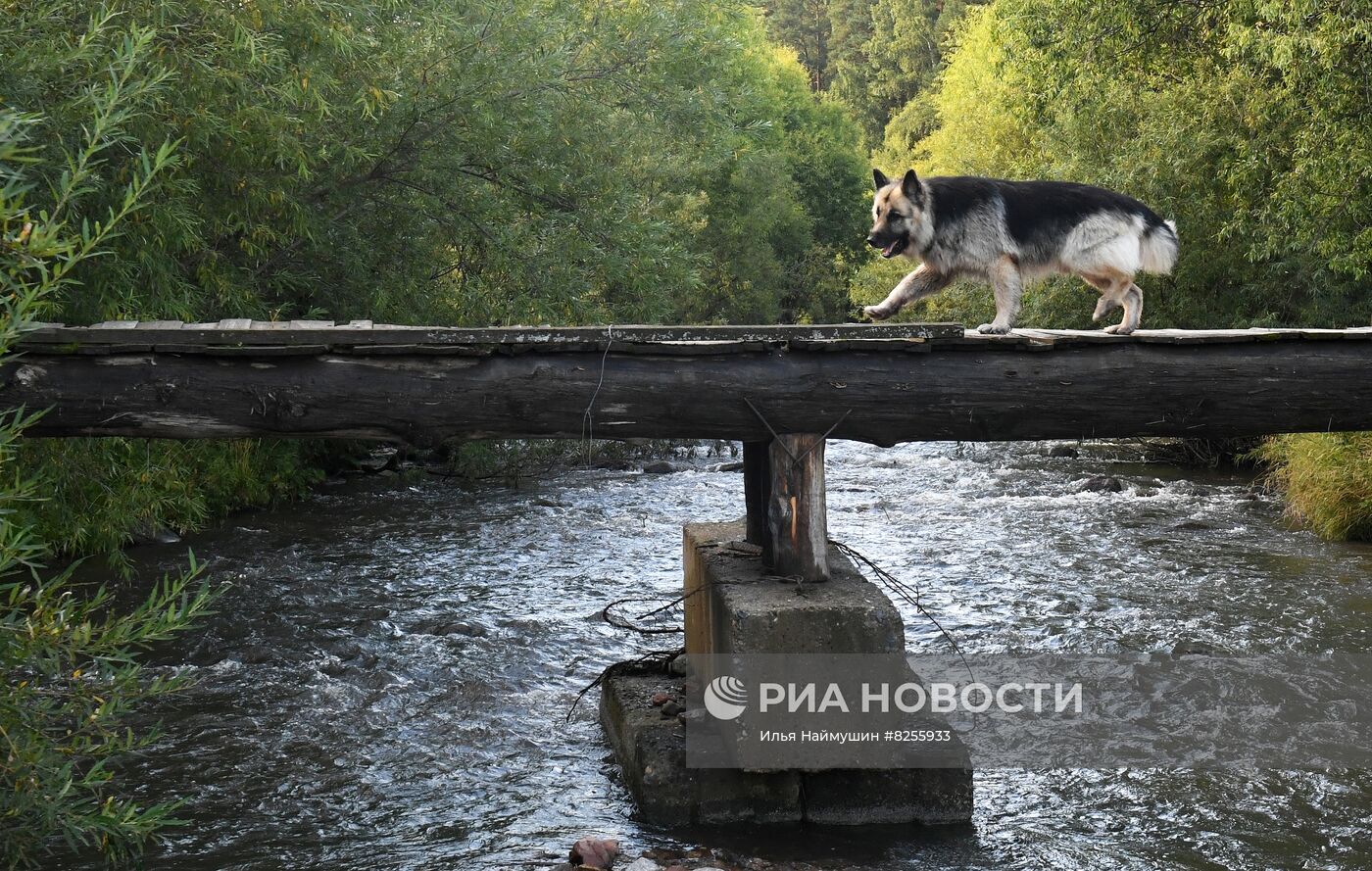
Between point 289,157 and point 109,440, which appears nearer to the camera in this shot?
point 109,440

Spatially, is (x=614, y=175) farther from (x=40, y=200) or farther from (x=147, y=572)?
(x=40, y=200)

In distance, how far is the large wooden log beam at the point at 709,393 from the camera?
540 centimetres

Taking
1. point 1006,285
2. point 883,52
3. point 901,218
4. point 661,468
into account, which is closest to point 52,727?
point 901,218

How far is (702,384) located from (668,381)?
0.51ft

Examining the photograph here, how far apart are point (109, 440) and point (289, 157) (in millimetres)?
2530

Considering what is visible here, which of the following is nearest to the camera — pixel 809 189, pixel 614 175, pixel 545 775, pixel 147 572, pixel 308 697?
pixel 545 775

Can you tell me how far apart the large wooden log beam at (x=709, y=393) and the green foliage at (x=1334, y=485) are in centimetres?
676

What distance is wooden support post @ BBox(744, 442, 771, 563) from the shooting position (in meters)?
6.22

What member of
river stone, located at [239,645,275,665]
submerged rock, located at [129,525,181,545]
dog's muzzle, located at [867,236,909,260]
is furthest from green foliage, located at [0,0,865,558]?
dog's muzzle, located at [867,236,909,260]

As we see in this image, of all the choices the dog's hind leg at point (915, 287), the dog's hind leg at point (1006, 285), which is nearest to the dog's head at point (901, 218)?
the dog's hind leg at point (915, 287)

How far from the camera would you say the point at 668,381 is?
5.65m

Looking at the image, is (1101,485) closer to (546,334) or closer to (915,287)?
(915,287)

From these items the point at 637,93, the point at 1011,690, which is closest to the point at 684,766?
the point at 1011,690

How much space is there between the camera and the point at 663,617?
9203mm
